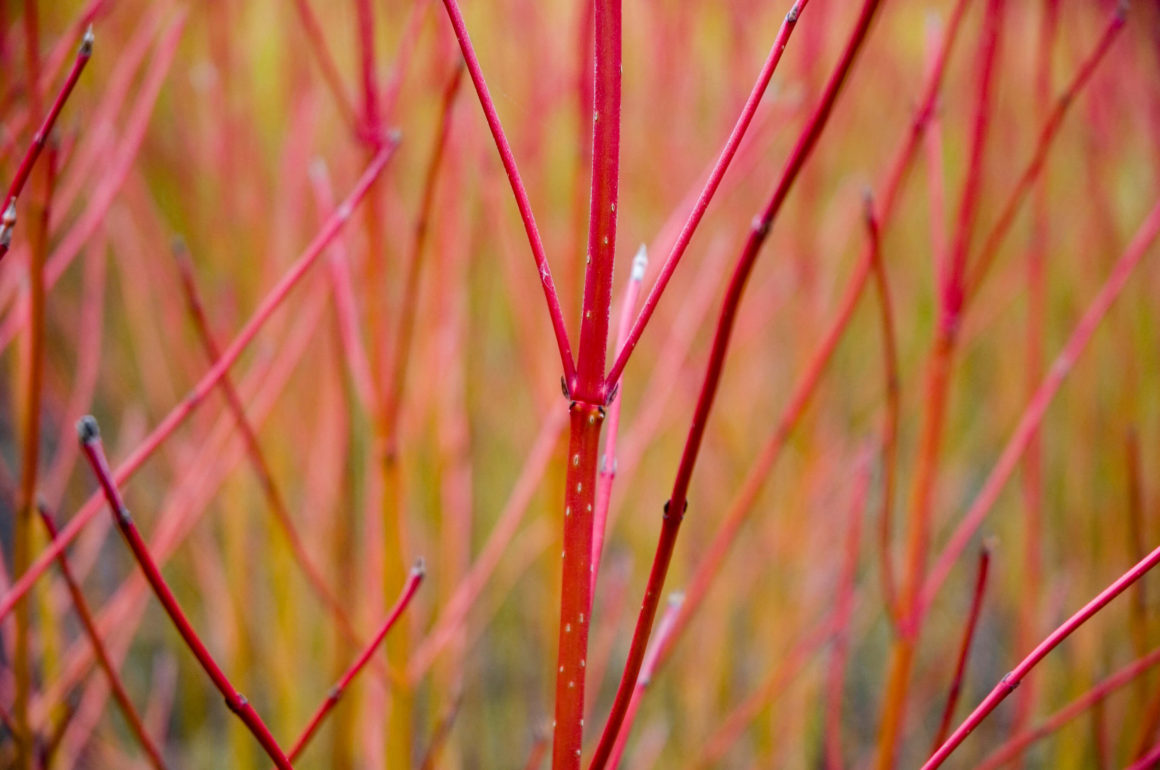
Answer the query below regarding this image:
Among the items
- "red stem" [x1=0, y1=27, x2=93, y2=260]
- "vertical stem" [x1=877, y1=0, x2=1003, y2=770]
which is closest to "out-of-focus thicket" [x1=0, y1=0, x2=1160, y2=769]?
"vertical stem" [x1=877, y1=0, x2=1003, y2=770]

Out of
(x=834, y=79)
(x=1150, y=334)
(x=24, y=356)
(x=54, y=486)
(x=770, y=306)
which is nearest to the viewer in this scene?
(x=834, y=79)

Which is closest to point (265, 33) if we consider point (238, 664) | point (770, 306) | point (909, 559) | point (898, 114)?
point (898, 114)

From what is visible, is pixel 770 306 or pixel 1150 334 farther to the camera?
pixel 1150 334

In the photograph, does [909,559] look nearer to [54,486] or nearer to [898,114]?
[54,486]

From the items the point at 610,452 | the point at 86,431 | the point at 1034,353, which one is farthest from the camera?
the point at 1034,353

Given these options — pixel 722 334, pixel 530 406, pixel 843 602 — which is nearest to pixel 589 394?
pixel 722 334

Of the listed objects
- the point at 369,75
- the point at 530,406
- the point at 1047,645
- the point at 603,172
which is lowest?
the point at 1047,645

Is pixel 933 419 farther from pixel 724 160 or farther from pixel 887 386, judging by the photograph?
pixel 724 160
